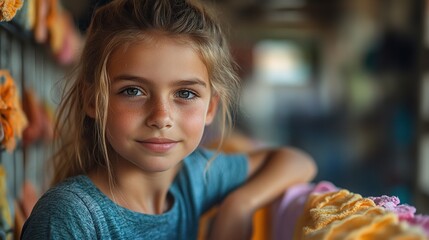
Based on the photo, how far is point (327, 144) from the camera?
404 centimetres

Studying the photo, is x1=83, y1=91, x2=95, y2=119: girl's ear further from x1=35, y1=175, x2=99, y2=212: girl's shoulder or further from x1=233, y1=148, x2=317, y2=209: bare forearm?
x1=233, y1=148, x2=317, y2=209: bare forearm

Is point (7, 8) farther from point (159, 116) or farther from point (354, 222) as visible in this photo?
point (354, 222)

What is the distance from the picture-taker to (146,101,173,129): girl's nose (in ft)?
2.40

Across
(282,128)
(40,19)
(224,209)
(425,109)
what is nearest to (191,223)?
(224,209)

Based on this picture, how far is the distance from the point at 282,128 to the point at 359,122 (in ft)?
1.91

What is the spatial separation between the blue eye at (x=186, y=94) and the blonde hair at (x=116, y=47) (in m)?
0.05

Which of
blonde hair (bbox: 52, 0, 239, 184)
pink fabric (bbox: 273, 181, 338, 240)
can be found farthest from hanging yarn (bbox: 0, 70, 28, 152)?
pink fabric (bbox: 273, 181, 338, 240)

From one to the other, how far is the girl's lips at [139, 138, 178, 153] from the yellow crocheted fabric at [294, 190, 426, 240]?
0.21m

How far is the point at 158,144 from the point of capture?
76 centimetres

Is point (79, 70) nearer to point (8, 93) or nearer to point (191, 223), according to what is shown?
point (8, 93)

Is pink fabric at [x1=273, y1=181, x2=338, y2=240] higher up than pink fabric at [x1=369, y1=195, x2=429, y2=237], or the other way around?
pink fabric at [x1=369, y1=195, x2=429, y2=237]

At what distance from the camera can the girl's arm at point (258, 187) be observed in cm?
94

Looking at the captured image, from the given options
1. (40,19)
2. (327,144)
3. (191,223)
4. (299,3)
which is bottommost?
(327,144)

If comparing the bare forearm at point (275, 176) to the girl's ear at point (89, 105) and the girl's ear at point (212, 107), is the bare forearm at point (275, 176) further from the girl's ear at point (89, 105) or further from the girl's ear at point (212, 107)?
the girl's ear at point (89, 105)
